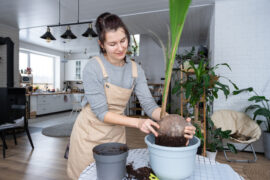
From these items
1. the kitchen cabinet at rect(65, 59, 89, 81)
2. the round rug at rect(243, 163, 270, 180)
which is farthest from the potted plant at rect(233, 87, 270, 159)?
the kitchen cabinet at rect(65, 59, 89, 81)

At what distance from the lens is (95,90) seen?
0.85m

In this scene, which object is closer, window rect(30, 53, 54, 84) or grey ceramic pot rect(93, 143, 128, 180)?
grey ceramic pot rect(93, 143, 128, 180)

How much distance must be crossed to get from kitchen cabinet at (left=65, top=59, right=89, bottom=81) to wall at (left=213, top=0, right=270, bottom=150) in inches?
283

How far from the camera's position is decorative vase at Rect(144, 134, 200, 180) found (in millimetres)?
553

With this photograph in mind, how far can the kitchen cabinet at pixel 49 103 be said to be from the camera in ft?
19.8

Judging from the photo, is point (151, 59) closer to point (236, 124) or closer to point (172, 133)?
point (236, 124)

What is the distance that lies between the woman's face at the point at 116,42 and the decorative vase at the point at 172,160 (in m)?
0.48

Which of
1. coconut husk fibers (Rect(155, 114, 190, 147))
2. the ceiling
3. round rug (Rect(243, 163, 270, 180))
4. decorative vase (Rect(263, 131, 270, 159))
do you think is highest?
the ceiling

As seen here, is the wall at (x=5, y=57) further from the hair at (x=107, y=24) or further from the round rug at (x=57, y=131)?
the hair at (x=107, y=24)

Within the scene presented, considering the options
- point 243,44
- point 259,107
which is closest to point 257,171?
point 259,107

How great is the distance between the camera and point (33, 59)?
8.00 m

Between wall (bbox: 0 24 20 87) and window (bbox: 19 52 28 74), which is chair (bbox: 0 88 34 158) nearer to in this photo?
wall (bbox: 0 24 20 87)

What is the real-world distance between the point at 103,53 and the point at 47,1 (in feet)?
10.9

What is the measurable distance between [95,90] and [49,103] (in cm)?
658
